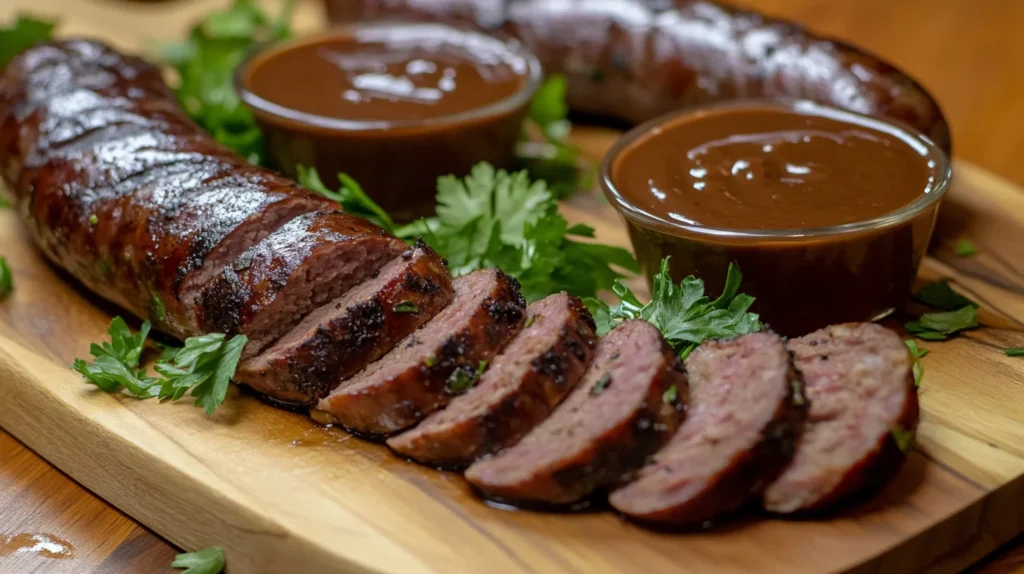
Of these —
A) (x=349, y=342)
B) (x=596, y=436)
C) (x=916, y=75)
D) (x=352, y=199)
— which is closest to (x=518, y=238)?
(x=352, y=199)

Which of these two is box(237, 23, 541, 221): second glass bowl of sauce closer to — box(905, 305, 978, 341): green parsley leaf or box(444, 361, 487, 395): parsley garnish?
box(444, 361, 487, 395): parsley garnish

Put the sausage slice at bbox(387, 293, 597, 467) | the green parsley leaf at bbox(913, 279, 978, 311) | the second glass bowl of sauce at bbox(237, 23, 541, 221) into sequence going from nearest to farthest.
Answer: the sausage slice at bbox(387, 293, 597, 467)
the green parsley leaf at bbox(913, 279, 978, 311)
the second glass bowl of sauce at bbox(237, 23, 541, 221)

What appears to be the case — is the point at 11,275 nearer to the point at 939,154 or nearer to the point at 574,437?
the point at 574,437

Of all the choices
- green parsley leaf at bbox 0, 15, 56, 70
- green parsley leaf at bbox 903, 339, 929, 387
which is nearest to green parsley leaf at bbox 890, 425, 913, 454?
green parsley leaf at bbox 903, 339, 929, 387

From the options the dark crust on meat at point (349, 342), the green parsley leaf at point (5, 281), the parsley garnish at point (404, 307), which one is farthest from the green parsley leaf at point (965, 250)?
the green parsley leaf at point (5, 281)

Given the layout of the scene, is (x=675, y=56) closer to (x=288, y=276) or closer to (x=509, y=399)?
(x=288, y=276)

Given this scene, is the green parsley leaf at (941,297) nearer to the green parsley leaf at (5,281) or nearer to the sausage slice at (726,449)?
the sausage slice at (726,449)
